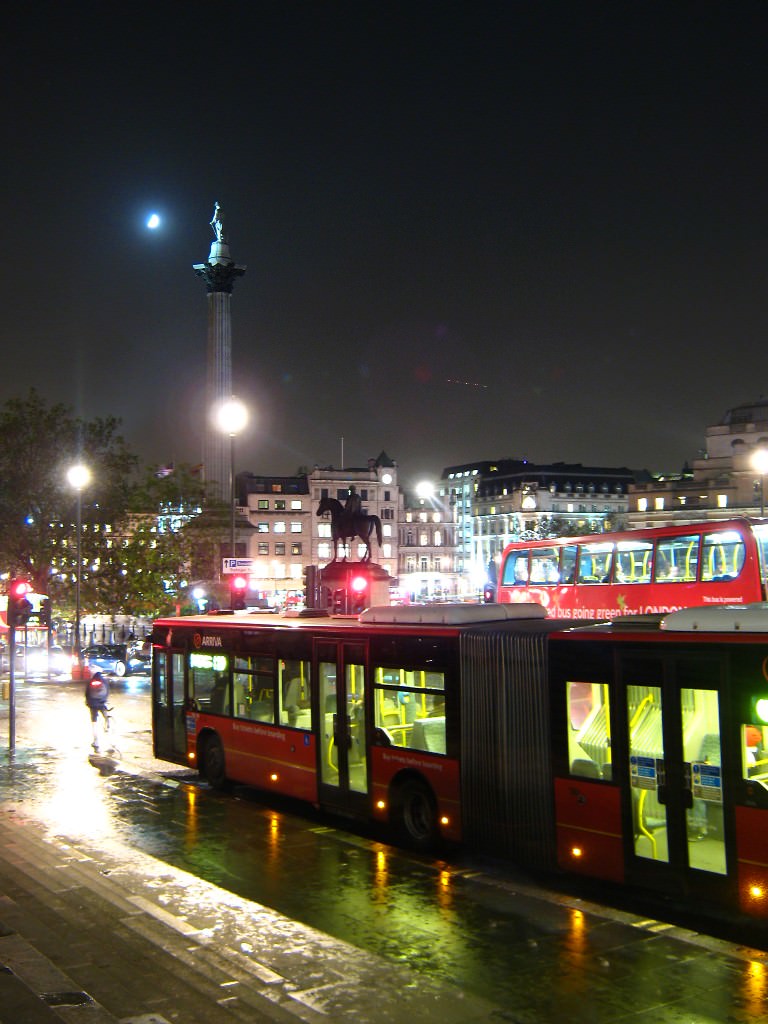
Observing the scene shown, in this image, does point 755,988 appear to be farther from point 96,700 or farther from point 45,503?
point 45,503

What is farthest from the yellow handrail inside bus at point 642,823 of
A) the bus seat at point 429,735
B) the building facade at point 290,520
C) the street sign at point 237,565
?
the building facade at point 290,520

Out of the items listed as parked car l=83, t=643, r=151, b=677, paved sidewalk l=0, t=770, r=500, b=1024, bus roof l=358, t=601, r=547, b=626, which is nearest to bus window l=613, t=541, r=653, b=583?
bus roof l=358, t=601, r=547, b=626

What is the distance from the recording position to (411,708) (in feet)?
41.4

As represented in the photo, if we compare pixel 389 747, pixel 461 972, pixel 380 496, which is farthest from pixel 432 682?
pixel 380 496

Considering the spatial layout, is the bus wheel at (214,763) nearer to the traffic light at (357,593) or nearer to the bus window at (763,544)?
the bus window at (763,544)

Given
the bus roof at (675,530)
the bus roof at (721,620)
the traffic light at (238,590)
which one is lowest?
the bus roof at (721,620)

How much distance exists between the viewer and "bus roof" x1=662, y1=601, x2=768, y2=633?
29.6ft

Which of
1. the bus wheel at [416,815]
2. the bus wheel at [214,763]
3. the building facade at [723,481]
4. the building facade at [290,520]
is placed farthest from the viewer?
the building facade at [290,520]

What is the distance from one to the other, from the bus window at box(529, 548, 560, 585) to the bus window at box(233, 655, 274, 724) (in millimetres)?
10455

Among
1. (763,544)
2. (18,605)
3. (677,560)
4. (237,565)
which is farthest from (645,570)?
(18,605)

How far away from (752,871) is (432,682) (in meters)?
4.52

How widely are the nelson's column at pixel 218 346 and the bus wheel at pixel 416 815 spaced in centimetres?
6844

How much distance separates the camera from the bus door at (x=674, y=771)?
9055 mm

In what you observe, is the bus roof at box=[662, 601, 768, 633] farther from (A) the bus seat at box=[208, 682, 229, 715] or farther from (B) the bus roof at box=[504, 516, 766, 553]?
(B) the bus roof at box=[504, 516, 766, 553]
